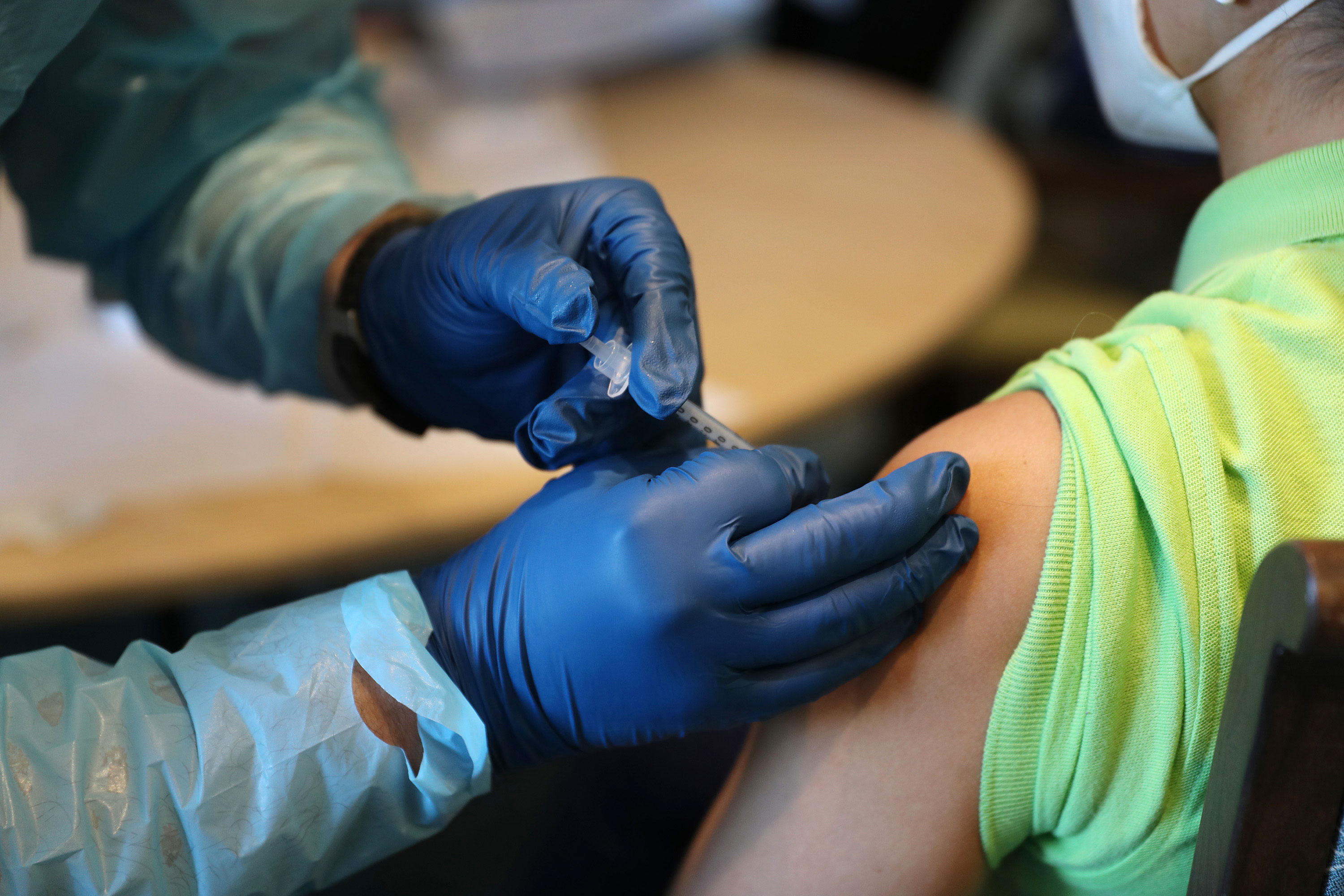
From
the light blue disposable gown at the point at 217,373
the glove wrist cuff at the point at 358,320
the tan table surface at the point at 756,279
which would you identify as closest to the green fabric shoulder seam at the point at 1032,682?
the light blue disposable gown at the point at 217,373

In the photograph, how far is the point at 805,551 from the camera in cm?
60

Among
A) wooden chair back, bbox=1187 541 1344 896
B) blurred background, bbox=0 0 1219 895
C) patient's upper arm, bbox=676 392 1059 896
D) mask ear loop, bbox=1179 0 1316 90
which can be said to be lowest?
blurred background, bbox=0 0 1219 895

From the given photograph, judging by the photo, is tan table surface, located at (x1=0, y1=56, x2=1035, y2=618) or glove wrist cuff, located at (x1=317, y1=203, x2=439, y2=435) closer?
glove wrist cuff, located at (x1=317, y1=203, x2=439, y2=435)

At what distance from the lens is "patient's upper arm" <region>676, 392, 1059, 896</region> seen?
1.96ft

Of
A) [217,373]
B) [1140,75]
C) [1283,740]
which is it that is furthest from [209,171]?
[1283,740]

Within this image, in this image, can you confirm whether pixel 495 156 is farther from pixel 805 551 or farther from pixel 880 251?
pixel 805 551

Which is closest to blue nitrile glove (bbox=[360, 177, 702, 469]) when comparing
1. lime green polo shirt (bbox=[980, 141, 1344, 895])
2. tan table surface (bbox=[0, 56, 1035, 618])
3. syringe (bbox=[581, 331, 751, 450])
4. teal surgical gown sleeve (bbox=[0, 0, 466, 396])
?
syringe (bbox=[581, 331, 751, 450])

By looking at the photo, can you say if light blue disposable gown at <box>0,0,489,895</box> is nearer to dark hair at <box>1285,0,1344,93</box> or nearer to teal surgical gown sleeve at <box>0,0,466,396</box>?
teal surgical gown sleeve at <box>0,0,466,396</box>

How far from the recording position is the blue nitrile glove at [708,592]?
585mm

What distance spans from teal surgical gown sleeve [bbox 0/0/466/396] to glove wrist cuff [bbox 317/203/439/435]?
19 millimetres

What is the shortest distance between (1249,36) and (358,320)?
2.35 feet

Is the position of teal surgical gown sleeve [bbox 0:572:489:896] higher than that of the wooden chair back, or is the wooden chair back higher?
the wooden chair back

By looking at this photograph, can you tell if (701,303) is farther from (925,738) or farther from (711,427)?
(925,738)

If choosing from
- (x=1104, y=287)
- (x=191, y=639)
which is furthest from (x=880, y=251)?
(x=191, y=639)
